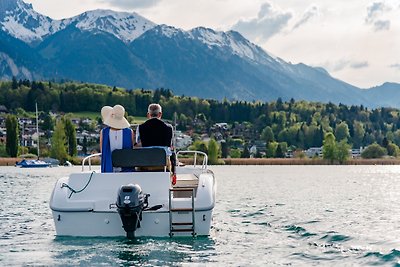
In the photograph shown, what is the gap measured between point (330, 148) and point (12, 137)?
234ft

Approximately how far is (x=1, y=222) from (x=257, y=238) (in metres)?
7.99

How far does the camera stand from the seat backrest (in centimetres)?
1568

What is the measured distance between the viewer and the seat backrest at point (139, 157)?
51.4 ft

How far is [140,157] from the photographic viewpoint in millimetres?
15742

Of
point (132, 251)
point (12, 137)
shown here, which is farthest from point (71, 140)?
point (132, 251)

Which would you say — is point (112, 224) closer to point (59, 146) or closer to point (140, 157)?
point (140, 157)

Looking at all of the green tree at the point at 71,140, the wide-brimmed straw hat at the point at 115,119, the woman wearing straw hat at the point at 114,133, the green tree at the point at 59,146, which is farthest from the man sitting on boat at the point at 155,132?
the green tree at the point at 71,140

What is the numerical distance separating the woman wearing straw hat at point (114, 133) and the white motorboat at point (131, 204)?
1.39 feet

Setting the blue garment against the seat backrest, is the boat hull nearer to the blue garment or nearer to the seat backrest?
the seat backrest

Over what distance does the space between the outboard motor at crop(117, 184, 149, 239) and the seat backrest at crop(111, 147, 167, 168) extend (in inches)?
42.0

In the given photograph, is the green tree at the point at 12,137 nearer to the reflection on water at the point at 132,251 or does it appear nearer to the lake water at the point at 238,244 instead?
the lake water at the point at 238,244

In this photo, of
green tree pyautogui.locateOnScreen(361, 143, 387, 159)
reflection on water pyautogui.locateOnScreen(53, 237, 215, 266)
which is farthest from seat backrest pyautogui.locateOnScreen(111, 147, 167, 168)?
green tree pyautogui.locateOnScreen(361, 143, 387, 159)

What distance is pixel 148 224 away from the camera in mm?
14938

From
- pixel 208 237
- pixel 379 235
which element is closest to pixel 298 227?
pixel 379 235
